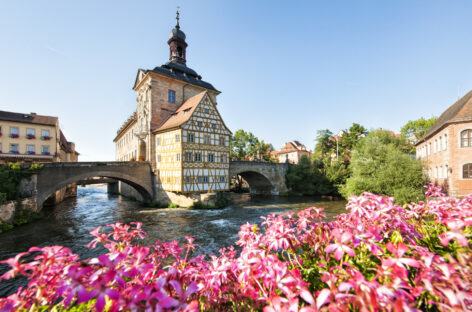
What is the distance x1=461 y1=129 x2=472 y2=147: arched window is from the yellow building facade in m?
19.2

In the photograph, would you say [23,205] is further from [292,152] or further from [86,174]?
[292,152]

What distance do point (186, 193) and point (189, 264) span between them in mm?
17106

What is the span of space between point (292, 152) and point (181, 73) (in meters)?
39.5

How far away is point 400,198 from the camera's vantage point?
14.6m

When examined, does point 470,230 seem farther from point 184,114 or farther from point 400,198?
point 184,114

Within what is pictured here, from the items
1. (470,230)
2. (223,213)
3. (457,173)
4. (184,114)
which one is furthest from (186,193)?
(457,173)

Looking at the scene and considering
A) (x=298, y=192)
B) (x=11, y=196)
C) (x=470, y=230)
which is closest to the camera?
(x=470, y=230)

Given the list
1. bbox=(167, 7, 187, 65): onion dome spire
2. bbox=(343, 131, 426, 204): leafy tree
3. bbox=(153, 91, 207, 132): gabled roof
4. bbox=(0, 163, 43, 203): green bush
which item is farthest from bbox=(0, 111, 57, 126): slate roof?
bbox=(343, 131, 426, 204): leafy tree

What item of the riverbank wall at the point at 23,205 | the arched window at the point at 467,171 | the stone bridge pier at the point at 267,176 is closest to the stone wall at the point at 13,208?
the riverbank wall at the point at 23,205

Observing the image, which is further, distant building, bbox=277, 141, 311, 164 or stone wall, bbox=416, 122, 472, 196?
distant building, bbox=277, 141, 311, 164

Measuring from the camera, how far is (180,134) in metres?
17.9

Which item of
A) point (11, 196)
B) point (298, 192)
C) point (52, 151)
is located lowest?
point (298, 192)

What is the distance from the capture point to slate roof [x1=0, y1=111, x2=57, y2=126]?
78.3ft

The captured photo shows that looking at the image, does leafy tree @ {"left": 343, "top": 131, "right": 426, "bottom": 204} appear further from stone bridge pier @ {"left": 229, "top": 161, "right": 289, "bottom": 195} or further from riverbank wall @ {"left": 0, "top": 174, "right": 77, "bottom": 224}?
riverbank wall @ {"left": 0, "top": 174, "right": 77, "bottom": 224}
